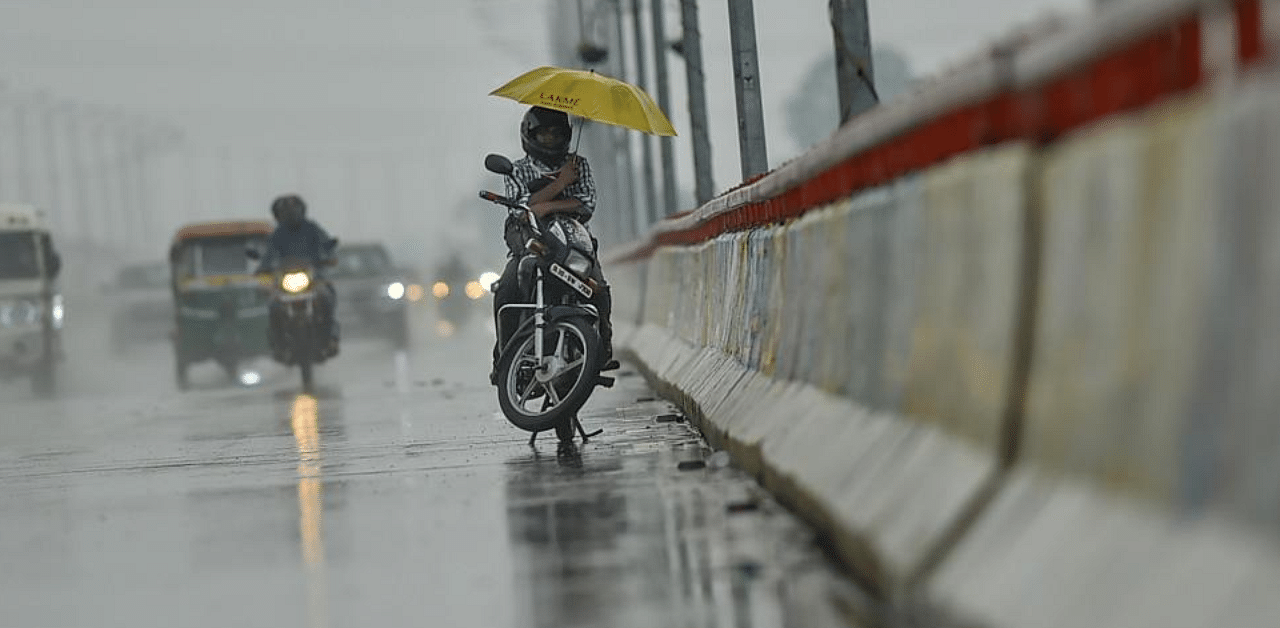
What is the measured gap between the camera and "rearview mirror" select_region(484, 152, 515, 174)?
14.0 metres

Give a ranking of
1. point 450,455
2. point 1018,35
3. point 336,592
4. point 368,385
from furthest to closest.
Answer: point 368,385, point 450,455, point 336,592, point 1018,35

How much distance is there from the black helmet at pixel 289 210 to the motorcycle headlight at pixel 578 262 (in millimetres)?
11612

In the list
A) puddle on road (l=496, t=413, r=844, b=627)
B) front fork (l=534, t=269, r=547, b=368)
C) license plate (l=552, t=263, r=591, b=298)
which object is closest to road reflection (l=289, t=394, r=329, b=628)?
puddle on road (l=496, t=413, r=844, b=627)

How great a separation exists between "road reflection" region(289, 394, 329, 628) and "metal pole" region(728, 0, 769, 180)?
19.7 feet

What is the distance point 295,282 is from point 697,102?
661 cm

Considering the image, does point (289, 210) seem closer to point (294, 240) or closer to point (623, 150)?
point (294, 240)

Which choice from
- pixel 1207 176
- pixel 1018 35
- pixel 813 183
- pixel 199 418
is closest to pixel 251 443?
pixel 199 418

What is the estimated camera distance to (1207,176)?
4715 mm

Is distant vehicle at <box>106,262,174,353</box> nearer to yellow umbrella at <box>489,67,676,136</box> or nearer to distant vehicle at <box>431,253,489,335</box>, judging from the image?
distant vehicle at <box>431,253,489,335</box>

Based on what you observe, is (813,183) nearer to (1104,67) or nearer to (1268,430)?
(1104,67)

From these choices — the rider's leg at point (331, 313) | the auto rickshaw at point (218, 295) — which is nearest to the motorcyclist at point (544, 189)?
the rider's leg at point (331, 313)

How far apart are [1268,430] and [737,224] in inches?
392

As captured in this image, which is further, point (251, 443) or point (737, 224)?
point (251, 443)

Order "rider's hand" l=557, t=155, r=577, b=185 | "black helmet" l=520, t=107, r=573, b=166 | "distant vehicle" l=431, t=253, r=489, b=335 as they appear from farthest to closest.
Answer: "distant vehicle" l=431, t=253, r=489, b=335, "black helmet" l=520, t=107, r=573, b=166, "rider's hand" l=557, t=155, r=577, b=185
